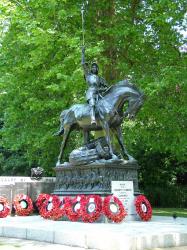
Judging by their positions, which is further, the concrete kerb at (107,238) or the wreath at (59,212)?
the wreath at (59,212)

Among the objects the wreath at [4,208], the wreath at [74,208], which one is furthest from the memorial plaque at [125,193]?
the wreath at [4,208]

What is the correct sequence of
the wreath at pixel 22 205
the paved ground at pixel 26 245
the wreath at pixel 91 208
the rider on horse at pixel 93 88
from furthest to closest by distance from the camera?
the wreath at pixel 22 205, the rider on horse at pixel 93 88, the wreath at pixel 91 208, the paved ground at pixel 26 245

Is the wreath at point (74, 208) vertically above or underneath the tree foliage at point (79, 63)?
underneath

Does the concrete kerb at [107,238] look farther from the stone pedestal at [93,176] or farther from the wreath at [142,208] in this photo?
the wreath at [142,208]

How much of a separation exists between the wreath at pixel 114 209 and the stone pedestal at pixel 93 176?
448 mm

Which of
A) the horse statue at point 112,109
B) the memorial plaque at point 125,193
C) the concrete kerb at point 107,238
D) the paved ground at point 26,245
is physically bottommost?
the paved ground at point 26,245

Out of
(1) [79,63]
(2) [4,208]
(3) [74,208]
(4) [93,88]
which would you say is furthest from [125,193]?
(1) [79,63]

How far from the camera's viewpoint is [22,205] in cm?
1747

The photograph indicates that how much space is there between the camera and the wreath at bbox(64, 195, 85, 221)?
13.6 m

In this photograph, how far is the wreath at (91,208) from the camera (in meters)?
12.9

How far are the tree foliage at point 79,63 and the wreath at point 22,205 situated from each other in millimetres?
4586

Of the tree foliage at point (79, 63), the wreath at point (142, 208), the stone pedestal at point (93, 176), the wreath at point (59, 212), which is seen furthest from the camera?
the tree foliage at point (79, 63)

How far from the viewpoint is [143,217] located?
13953 millimetres

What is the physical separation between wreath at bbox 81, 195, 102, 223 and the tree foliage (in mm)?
7003
